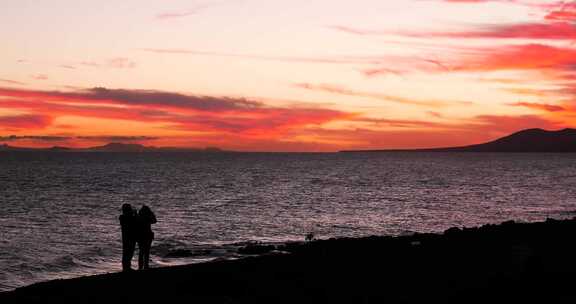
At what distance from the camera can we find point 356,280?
1831 cm

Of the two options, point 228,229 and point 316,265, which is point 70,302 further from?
point 228,229

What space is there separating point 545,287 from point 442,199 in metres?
62.5


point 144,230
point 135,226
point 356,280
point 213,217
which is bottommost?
point 213,217

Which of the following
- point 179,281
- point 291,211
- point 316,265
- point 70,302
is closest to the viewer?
point 70,302

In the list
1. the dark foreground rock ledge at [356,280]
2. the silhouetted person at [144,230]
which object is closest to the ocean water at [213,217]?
the silhouetted person at [144,230]

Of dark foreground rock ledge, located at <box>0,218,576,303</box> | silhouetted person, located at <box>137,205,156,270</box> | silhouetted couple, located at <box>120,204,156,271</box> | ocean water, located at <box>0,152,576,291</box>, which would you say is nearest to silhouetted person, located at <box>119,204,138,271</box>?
silhouetted couple, located at <box>120,204,156,271</box>

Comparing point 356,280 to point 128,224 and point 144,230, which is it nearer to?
point 144,230

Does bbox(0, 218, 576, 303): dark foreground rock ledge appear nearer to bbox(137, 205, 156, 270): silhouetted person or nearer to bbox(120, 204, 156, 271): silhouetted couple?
bbox(137, 205, 156, 270): silhouetted person

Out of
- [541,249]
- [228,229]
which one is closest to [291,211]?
[228,229]

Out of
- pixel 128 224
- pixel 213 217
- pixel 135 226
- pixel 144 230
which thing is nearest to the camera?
pixel 128 224

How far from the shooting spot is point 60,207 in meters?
65.2

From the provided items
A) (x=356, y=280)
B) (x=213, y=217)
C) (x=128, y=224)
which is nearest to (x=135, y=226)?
(x=128, y=224)

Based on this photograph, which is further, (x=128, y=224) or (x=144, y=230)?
(x=144, y=230)

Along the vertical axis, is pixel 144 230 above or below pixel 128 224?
below
